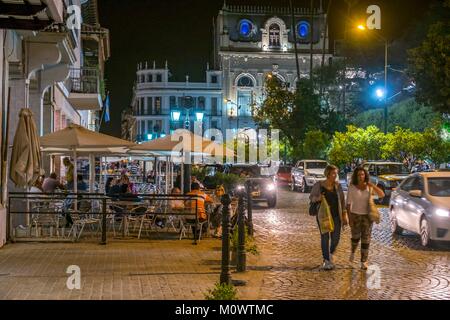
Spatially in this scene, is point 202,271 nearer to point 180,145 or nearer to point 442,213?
point 442,213

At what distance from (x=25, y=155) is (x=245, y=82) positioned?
89100 mm

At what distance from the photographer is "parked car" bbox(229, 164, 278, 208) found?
87.4 feet

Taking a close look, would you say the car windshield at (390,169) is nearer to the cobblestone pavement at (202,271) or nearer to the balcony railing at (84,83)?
the balcony railing at (84,83)

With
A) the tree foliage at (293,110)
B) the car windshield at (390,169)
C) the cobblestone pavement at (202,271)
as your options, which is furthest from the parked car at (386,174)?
the tree foliage at (293,110)

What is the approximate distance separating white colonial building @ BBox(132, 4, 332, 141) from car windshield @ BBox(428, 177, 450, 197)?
83243 millimetres

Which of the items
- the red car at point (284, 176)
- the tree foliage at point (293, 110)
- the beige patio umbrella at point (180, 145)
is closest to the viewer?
the beige patio umbrella at point (180, 145)

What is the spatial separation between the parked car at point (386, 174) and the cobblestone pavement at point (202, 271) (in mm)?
10530

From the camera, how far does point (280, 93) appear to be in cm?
5947

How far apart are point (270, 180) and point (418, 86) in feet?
35.0

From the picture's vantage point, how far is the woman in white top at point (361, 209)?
11.7 meters

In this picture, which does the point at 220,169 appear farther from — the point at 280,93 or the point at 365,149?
the point at 280,93

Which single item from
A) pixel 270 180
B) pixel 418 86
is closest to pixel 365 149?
pixel 418 86

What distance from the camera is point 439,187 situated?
15.6 metres

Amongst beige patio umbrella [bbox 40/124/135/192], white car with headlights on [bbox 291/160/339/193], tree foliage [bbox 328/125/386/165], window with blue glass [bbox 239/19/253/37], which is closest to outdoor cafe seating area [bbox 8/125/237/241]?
beige patio umbrella [bbox 40/124/135/192]
